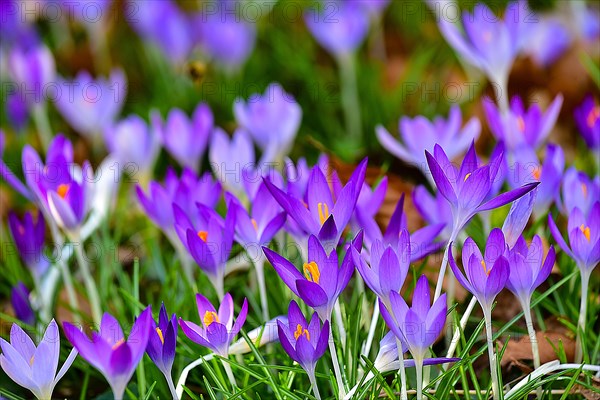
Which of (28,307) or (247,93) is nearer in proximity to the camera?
(28,307)

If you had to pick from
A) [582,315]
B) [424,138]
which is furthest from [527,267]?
[424,138]

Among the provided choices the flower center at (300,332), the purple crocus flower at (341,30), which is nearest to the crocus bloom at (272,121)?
the purple crocus flower at (341,30)

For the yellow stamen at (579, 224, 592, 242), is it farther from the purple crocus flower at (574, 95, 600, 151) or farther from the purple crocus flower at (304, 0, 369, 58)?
the purple crocus flower at (304, 0, 369, 58)

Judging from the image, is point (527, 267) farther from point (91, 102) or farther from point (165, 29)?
point (165, 29)

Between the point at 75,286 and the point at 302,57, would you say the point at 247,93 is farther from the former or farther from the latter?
the point at 75,286

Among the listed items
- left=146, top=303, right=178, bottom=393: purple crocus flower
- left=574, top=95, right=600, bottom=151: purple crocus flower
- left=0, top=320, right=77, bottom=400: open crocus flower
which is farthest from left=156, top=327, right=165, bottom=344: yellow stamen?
left=574, top=95, right=600, bottom=151: purple crocus flower

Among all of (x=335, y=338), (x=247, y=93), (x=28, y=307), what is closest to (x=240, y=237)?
(x=335, y=338)
